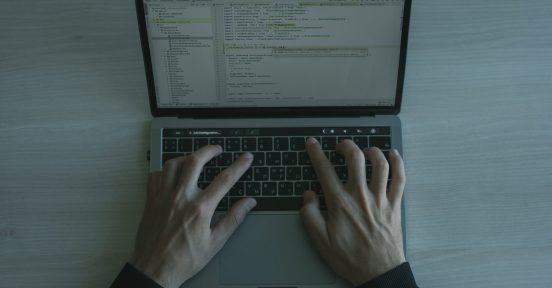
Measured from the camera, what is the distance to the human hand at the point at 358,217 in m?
→ 0.77

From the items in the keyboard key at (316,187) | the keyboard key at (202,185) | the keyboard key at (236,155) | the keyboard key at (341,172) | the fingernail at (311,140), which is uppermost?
the fingernail at (311,140)

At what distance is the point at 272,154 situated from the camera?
0.84m

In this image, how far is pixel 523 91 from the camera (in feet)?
2.88

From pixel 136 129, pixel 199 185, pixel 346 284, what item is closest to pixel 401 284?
pixel 346 284

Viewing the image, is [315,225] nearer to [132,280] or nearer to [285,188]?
[285,188]

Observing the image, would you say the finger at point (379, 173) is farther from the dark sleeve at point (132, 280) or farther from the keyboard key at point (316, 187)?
the dark sleeve at point (132, 280)

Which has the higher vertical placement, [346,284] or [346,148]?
[346,148]

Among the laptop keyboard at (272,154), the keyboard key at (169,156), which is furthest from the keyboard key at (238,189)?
the keyboard key at (169,156)

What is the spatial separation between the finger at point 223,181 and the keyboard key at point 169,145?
0.09 m

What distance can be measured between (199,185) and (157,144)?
9cm

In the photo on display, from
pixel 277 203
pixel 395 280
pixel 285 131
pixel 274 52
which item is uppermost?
pixel 274 52

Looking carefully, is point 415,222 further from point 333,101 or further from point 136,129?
point 136,129

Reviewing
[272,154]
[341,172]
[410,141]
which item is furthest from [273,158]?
[410,141]

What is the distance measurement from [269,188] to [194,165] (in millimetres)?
120
